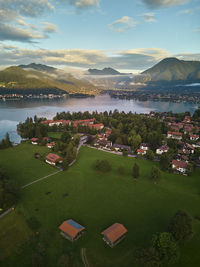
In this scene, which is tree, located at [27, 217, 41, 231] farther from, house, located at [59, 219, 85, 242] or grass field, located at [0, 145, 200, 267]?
house, located at [59, 219, 85, 242]

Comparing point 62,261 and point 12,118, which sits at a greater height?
point 12,118

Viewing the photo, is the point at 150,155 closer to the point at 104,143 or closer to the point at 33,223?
the point at 104,143

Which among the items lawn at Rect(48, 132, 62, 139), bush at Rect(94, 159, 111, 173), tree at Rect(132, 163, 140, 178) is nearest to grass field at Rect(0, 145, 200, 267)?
bush at Rect(94, 159, 111, 173)

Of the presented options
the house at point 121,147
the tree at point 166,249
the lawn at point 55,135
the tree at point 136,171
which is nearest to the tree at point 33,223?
the tree at point 166,249

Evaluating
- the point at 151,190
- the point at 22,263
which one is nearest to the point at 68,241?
the point at 22,263

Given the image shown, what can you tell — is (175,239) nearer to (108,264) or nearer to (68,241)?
(108,264)

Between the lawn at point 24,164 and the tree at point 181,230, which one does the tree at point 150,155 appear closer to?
the tree at point 181,230
